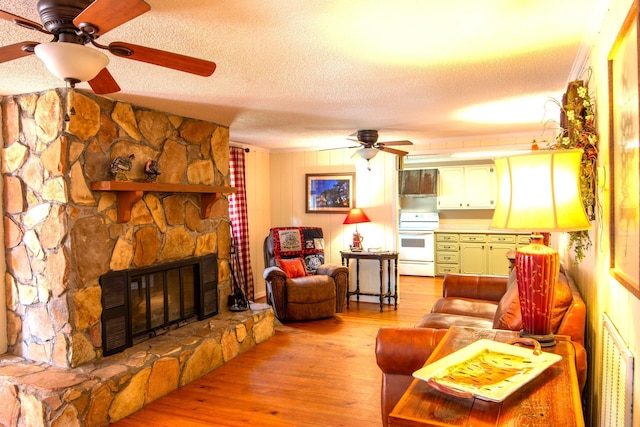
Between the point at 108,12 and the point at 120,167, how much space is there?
209 centimetres

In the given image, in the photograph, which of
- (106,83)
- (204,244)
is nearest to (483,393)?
(106,83)

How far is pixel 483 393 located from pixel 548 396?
9.4 inches

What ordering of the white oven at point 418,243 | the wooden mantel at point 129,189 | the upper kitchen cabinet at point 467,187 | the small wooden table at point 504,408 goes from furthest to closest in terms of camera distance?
the white oven at point 418,243, the upper kitchen cabinet at point 467,187, the wooden mantel at point 129,189, the small wooden table at point 504,408

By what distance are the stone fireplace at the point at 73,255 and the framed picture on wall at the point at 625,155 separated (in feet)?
9.65

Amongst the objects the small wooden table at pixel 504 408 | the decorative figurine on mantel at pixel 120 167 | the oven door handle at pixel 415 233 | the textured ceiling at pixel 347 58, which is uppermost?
the textured ceiling at pixel 347 58

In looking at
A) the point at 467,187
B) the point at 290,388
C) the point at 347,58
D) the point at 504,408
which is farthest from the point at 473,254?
the point at 504,408

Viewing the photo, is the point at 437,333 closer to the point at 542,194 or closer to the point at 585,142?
the point at 542,194

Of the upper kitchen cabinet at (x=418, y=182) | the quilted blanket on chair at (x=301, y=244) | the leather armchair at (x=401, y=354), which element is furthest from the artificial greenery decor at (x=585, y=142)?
the upper kitchen cabinet at (x=418, y=182)

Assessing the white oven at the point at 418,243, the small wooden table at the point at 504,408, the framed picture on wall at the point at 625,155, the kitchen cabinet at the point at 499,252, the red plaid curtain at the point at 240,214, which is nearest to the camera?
the small wooden table at the point at 504,408

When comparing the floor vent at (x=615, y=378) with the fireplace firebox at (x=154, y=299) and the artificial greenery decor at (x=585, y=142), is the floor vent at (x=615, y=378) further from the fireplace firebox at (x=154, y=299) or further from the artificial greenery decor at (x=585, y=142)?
the fireplace firebox at (x=154, y=299)

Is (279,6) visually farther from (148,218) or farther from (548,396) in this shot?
(148,218)

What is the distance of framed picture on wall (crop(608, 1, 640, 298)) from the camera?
1.33 metres

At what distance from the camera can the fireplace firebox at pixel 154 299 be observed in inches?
133

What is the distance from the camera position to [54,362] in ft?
10.4
